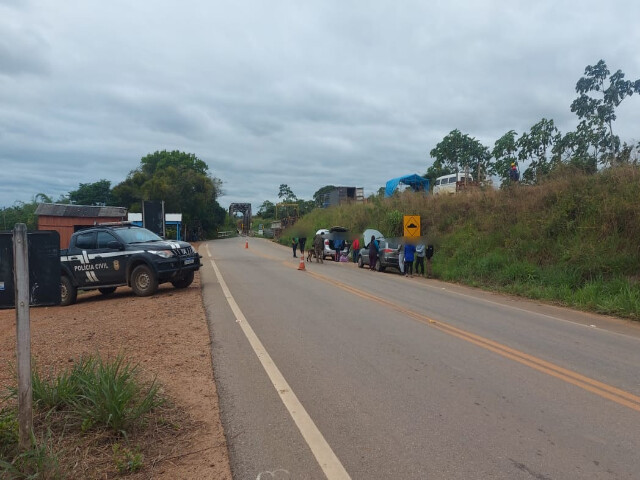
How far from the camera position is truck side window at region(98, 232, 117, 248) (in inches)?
528

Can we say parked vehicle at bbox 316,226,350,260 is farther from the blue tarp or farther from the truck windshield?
the truck windshield

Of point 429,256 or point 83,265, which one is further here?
point 429,256

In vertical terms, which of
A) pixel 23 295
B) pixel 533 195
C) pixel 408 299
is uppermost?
pixel 533 195

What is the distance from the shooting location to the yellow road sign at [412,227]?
850 inches

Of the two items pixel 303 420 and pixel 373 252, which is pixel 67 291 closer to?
pixel 303 420

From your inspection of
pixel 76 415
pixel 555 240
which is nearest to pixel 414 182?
pixel 555 240

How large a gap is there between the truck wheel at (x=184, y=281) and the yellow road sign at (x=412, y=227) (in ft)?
34.8

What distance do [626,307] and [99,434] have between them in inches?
456

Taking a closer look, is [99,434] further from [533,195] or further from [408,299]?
[533,195]

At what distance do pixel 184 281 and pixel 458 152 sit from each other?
122ft

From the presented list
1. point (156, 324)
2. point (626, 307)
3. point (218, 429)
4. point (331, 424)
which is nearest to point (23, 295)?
point (218, 429)

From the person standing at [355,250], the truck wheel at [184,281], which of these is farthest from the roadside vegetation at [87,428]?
the person standing at [355,250]

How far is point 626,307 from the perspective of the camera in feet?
37.1

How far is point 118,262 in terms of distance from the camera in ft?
43.4
